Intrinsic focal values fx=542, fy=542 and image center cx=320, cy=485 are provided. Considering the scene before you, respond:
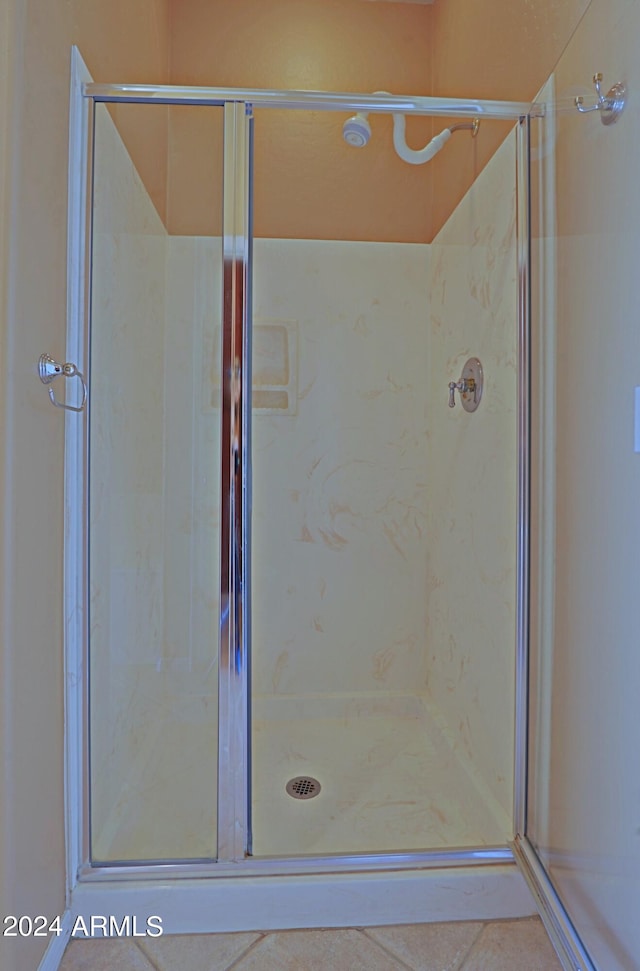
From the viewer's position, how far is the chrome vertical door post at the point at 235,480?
1257 mm

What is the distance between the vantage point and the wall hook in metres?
0.90

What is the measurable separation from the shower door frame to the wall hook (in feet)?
0.92

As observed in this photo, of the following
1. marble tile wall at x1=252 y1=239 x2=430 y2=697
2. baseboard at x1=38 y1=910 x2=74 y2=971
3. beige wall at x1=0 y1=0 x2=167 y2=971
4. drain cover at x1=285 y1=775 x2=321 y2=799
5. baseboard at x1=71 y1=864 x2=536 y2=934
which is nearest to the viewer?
beige wall at x1=0 y1=0 x2=167 y2=971

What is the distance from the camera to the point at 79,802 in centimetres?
114

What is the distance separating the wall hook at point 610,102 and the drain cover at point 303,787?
1.69 meters

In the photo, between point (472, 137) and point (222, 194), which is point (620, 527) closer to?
point (222, 194)

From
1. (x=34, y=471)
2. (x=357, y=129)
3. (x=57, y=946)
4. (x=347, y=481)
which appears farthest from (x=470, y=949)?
(x=357, y=129)

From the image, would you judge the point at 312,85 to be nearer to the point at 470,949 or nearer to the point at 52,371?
the point at 52,371

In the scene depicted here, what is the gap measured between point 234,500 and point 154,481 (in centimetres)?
41

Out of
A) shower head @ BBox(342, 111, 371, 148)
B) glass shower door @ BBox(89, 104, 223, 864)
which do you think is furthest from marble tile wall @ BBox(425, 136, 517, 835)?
glass shower door @ BBox(89, 104, 223, 864)

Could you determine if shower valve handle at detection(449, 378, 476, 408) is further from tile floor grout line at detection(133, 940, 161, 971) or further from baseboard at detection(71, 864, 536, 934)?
tile floor grout line at detection(133, 940, 161, 971)

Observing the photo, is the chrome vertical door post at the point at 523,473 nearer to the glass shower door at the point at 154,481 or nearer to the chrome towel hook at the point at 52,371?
the glass shower door at the point at 154,481

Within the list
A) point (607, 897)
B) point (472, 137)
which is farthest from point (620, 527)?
point (472, 137)

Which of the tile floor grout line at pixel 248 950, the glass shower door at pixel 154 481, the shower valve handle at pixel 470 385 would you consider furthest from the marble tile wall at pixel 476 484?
the glass shower door at pixel 154 481
